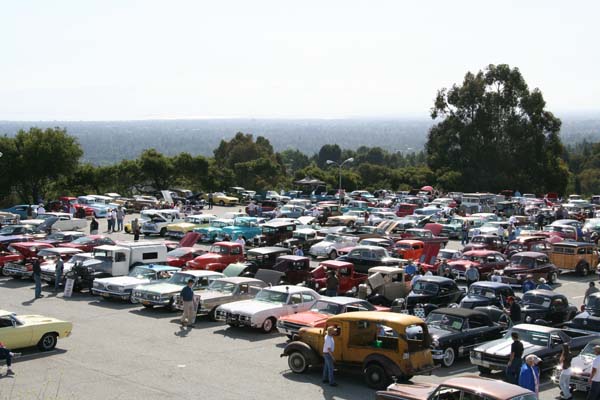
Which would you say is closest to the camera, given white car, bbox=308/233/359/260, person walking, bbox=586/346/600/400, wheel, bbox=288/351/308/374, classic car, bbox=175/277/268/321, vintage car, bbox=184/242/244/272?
person walking, bbox=586/346/600/400

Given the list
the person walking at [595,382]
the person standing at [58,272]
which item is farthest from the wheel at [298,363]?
the person standing at [58,272]

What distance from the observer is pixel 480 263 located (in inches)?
1178

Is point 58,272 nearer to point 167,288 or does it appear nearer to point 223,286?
point 167,288

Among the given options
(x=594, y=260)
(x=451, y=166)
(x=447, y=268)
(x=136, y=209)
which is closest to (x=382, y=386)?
(x=447, y=268)

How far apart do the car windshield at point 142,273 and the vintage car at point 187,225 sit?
15825 millimetres

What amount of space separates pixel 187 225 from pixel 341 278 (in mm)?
17888

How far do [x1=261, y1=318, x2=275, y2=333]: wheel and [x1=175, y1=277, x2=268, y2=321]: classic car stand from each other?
192 centimetres

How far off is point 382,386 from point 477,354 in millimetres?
2749

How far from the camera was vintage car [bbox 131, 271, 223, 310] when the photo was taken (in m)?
22.6

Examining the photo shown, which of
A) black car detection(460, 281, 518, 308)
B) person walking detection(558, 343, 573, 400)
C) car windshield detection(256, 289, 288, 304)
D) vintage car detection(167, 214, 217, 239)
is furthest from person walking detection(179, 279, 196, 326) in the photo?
vintage car detection(167, 214, 217, 239)

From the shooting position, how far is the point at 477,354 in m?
16.4

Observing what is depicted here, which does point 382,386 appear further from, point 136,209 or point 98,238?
point 136,209

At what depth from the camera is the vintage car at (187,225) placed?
1650 inches

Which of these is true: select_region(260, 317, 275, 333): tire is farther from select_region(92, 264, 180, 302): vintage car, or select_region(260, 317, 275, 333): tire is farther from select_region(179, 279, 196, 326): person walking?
select_region(92, 264, 180, 302): vintage car
